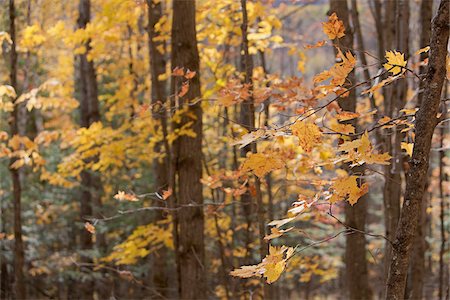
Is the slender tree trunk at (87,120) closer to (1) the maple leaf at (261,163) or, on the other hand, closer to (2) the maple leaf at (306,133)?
(1) the maple leaf at (261,163)

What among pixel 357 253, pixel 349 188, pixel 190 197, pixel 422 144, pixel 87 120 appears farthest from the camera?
pixel 87 120

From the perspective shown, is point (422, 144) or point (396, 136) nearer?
point (422, 144)

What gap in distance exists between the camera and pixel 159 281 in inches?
330

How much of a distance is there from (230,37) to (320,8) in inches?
1583

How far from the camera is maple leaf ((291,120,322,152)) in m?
2.06

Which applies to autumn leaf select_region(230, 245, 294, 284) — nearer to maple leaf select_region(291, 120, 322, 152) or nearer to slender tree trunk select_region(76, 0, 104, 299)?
maple leaf select_region(291, 120, 322, 152)

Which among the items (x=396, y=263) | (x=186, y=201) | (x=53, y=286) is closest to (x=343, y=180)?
(x=396, y=263)

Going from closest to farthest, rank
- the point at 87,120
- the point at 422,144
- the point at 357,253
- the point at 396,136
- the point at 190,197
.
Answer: the point at 422,144, the point at 396,136, the point at 190,197, the point at 357,253, the point at 87,120

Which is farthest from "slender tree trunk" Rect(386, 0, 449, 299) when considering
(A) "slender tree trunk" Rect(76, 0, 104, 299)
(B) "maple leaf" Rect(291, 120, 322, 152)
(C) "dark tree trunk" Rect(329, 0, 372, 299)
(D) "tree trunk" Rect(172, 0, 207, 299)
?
(A) "slender tree trunk" Rect(76, 0, 104, 299)

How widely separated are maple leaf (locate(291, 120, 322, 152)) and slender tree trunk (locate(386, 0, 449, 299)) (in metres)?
0.39

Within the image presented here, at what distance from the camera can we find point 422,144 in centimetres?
193

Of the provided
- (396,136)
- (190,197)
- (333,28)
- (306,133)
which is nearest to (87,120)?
(190,197)

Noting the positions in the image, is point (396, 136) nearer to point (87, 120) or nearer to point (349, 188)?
point (349, 188)

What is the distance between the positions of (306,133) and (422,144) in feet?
1.47
